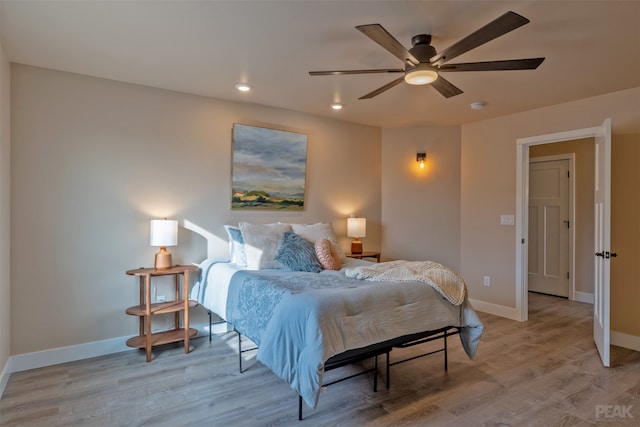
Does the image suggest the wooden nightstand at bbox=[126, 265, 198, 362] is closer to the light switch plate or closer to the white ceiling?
the white ceiling

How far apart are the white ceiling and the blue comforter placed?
175cm

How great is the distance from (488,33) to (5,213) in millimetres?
3597

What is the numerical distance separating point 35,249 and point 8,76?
1.41 m

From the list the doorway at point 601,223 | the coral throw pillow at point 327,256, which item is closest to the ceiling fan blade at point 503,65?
the doorway at point 601,223

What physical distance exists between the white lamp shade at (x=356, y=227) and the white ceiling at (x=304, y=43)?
1.62 meters

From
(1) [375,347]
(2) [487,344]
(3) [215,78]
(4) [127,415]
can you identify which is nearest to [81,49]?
(3) [215,78]

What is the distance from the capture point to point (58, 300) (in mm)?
3082

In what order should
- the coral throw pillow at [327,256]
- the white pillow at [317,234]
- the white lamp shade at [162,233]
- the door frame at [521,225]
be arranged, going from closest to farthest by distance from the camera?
the white lamp shade at [162,233] → the coral throw pillow at [327,256] → the white pillow at [317,234] → the door frame at [521,225]

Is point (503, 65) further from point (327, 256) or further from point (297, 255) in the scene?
point (297, 255)

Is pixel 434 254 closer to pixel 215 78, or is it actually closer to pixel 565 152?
pixel 565 152

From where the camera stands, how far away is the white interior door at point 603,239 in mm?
2965

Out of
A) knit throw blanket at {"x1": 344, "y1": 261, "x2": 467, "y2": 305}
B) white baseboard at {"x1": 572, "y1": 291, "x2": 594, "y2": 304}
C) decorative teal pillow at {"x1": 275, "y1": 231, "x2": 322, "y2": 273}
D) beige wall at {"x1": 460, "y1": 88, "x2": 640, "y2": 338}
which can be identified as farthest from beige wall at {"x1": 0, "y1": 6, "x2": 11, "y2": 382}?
white baseboard at {"x1": 572, "y1": 291, "x2": 594, "y2": 304}

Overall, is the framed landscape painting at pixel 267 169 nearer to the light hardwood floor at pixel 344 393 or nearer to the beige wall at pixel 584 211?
the light hardwood floor at pixel 344 393

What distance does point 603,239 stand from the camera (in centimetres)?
307
